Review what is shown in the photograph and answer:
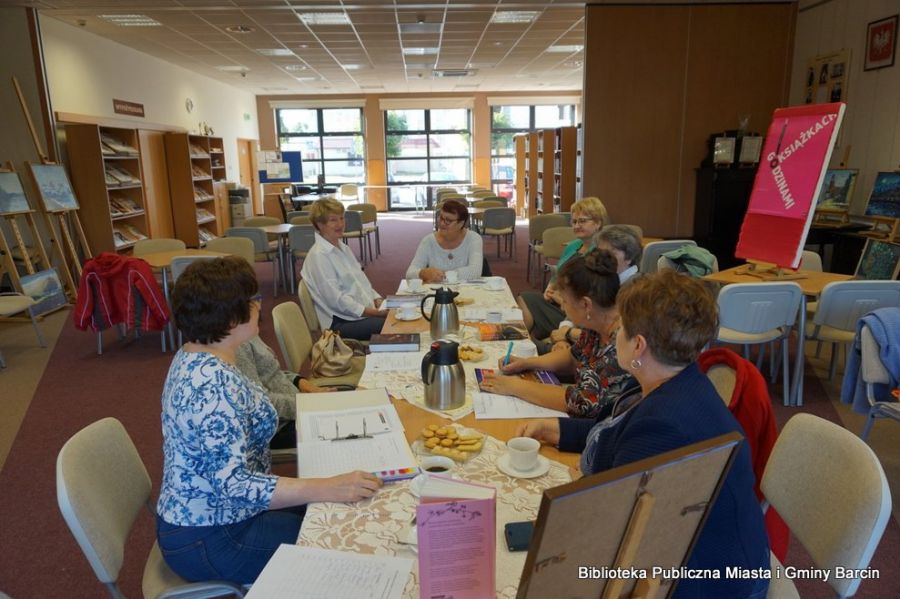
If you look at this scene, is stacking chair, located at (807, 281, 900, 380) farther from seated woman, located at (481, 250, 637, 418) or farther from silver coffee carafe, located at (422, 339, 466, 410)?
silver coffee carafe, located at (422, 339, 466, 410)

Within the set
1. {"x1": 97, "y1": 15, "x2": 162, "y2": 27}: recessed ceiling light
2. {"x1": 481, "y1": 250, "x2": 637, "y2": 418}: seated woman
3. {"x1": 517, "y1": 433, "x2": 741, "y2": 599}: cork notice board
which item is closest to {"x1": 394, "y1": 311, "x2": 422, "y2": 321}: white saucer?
{"x1": 481, "y1": 250, "x2": 637, "y2": 418}: seated woman

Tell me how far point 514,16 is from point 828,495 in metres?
7.24

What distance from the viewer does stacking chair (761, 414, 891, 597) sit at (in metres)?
1.24

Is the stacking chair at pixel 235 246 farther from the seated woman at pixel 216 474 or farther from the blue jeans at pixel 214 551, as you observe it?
the blue jeans at pixel 214 551

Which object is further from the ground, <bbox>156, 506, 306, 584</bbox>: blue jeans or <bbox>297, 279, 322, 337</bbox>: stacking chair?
<bbox>297, 279, 322, 337</bbox>: stacking chair

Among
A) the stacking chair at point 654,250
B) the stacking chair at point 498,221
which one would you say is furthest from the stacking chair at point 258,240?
the stacking chair at point 654,250

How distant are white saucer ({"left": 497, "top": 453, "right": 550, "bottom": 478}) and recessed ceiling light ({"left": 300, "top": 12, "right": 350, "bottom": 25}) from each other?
6882mm

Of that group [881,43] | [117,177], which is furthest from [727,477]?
[117,177]

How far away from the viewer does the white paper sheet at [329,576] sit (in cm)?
108

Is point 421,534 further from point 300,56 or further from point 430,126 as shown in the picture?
point 430,126

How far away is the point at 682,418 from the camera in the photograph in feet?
3.82

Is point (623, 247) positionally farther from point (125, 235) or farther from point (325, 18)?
point (125, 235)

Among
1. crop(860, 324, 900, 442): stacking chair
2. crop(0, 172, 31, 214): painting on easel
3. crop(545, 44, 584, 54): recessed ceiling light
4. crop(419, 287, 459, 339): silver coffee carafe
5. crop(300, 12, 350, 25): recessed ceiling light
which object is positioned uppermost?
crop(545, 44, 584, 54): recessed ceiling light

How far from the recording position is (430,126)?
54.6 ft
